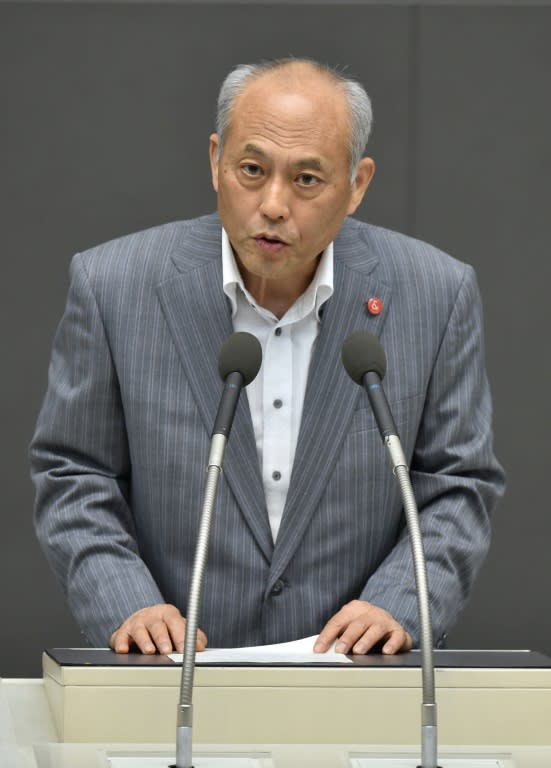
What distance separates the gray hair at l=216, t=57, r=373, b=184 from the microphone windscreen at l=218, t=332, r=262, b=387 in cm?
64

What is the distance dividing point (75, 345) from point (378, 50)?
1.77m

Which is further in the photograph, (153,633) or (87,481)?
(87,481)

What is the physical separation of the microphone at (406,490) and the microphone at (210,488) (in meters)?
0.12

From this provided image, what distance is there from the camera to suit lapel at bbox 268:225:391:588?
2.47 metres

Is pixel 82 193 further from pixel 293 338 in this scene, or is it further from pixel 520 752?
pixel 520 752

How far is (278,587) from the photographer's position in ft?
8.13

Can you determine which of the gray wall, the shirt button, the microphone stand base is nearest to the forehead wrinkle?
the shirt button

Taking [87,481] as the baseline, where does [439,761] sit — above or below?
below

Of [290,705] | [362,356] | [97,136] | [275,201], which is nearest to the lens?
[290,705]

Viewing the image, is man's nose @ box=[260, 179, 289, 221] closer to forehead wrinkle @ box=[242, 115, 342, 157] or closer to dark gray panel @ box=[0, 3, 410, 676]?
forehead wrinkle @ box=[242, 115, 342, 157]

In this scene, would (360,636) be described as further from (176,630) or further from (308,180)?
(308,180)

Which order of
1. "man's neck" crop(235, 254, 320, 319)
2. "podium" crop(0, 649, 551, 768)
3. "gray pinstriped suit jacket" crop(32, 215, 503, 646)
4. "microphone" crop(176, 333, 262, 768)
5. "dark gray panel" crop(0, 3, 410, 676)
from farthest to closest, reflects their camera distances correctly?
1. "dark gray panel" crop(0, 3, 410, 676)
2. "man's neck" crop(235, 254, 320, 319)
3. "gray pinstriped suit jacket" crop(32, 215, 503, 646)
4. "podium" crop(0, 649, 551, 768)
5. "microphone" crop(176, 333, 262, 768)

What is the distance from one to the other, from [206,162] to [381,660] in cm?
230

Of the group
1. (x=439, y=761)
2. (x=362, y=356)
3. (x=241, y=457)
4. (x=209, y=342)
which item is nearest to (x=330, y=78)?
(x=209, y=342)
